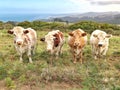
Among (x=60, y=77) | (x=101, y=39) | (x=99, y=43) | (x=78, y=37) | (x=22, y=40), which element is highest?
(x=22, y=40)

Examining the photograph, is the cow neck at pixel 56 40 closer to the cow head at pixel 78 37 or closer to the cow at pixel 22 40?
the cow head at pixel 78 37

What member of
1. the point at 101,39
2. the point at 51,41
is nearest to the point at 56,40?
the point at 51,41

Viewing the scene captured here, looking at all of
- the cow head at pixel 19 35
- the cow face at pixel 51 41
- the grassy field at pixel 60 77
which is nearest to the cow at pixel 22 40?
the cow head at pixel 19 35

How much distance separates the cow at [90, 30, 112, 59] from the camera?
15.9 metres

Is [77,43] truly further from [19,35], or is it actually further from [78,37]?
[19,35]

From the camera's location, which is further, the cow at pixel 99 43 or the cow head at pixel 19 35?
the cow at pixel 99 43

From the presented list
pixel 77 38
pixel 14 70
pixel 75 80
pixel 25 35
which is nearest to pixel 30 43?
pixel 25 35

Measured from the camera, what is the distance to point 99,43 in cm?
1569

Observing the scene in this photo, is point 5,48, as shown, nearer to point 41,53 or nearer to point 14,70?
point 41,53

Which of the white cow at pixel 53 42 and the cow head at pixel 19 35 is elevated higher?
the cow head at pixel 19 35

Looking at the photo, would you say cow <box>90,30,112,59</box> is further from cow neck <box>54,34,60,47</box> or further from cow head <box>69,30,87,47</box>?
cow neck <box>54,34,60,47</box>

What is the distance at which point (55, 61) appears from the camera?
1527 centimetres

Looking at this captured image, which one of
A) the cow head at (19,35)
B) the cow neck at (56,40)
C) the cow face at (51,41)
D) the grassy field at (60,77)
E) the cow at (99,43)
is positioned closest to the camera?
the grassy field at (60,77)

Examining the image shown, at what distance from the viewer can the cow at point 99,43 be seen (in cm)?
1590
